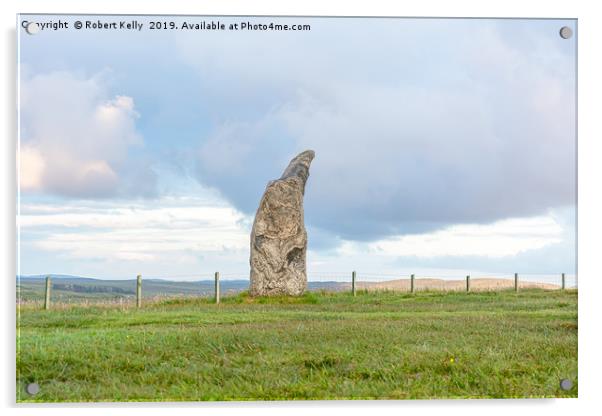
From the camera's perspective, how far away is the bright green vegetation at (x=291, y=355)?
25.7ft

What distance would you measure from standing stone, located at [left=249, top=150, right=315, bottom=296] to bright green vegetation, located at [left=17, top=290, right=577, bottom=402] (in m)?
2.81

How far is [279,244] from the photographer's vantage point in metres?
13.5

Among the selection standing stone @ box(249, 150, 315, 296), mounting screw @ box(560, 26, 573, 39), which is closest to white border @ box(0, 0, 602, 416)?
mounting screw @ box(560, 26, 573, 39)

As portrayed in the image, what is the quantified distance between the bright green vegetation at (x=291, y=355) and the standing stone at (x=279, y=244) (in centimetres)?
281

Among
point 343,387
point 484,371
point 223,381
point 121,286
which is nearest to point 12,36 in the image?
point 121,286

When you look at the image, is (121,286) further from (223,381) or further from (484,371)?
(484,371)

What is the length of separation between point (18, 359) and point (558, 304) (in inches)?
244

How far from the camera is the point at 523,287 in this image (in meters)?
9.85

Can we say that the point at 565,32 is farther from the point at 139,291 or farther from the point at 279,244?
the point at 279,244

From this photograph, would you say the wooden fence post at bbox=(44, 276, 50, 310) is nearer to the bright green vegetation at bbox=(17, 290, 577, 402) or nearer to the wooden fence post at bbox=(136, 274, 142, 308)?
the bright green vegetation at bbox=(17, 290, 577, 402)

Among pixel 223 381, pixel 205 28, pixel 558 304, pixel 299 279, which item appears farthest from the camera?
pixel 299 279
